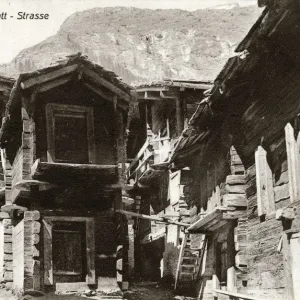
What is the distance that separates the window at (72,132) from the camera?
14.9 m

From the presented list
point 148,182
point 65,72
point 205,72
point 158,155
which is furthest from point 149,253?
point 205,72

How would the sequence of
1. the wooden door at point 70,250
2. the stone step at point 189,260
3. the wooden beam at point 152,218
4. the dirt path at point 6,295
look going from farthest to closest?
the stone step at point 189,260, the wooden beam at point 152,218, the wooden door at point 70,250, the dirt path at point 6,295

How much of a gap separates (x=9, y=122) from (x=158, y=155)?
7629 mm

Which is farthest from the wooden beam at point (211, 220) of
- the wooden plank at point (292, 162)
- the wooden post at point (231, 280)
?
the wooden plank at point (292, 162)

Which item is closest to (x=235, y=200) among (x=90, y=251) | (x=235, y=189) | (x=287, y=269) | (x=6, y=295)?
(x=235, y=189)

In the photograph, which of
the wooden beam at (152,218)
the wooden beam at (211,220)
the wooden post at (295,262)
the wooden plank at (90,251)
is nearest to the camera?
the wooden post at (295,262)

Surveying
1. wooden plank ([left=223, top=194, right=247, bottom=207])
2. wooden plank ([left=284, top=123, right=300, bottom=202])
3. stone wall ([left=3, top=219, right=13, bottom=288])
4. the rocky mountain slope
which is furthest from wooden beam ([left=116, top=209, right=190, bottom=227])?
the rocky mountain slope

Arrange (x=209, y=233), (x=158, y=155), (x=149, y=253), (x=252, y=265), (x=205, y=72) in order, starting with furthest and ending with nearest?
(x=205, y=72) < (x=149, y=253) < (x=158, y=155) < (x=209, y=233) < (x=252, y=265)

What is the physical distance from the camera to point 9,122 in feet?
50.1

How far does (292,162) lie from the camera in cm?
813

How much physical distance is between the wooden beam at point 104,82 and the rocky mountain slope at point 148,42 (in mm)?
36003

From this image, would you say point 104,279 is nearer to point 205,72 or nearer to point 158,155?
point 158,155

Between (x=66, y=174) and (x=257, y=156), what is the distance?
6.05 m

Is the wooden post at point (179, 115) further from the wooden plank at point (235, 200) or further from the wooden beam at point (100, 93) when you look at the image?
the wooden plank at point (235, 200)
